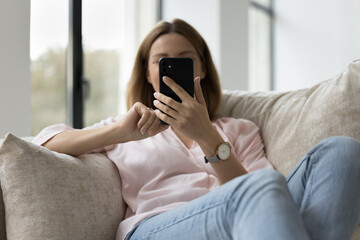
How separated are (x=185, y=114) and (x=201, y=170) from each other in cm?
29

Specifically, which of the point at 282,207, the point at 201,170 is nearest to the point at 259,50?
the point at 201,170

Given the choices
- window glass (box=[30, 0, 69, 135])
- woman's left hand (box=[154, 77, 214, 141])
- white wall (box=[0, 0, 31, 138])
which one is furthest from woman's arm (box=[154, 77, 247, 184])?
window glass (box=[30, 0, 69, 135])

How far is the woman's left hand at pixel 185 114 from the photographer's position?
1.15 metres

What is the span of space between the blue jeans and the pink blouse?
163 millimetres

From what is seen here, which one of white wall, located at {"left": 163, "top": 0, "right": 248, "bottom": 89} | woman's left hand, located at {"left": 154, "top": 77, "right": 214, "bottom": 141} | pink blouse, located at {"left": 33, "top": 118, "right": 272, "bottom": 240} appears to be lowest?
pink blouse, located at {"left": 33, "top": 118, "right": 272, "bottom": 240}

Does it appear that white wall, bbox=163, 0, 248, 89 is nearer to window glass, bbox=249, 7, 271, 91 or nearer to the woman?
window glass, bbox=249, 7, 271, 91

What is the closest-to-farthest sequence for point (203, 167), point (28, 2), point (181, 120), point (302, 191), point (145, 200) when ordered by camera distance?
point (302, 191)
point (181, 120)
point (145, 200)
point (203, 167)
point (28, 2)

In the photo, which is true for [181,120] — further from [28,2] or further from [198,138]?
[28,2]

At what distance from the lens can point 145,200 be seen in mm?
1287

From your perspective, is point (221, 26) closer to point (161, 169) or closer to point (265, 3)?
point (265, 3)

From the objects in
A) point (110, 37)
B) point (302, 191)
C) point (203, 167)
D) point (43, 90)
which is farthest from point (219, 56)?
point (302, 191)

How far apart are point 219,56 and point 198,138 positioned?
2.39m

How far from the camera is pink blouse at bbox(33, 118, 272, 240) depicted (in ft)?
4.15

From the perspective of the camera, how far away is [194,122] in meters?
1.15
